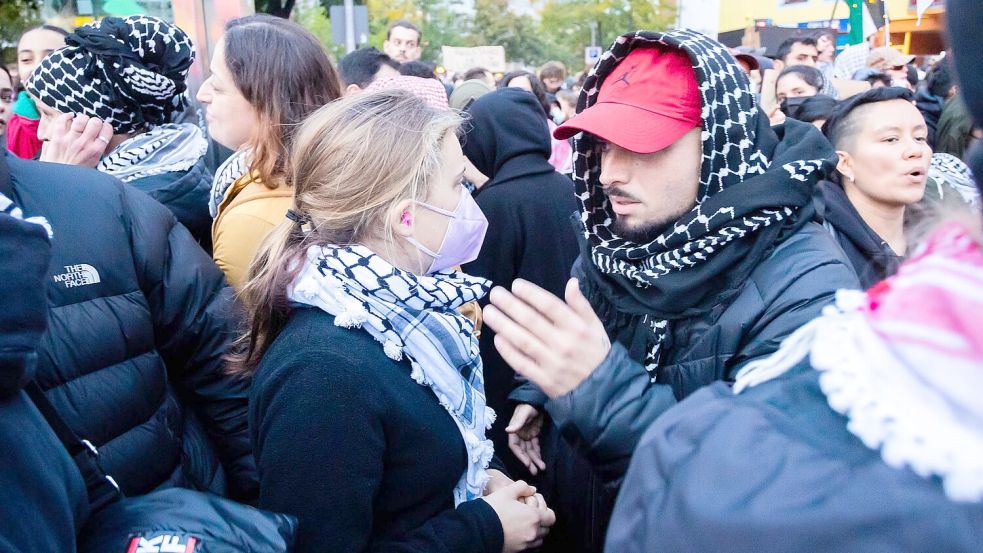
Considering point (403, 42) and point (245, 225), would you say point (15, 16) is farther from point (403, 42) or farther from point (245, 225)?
point (245, 225)

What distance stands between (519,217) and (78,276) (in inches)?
80.7

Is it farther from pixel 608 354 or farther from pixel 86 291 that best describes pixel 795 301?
pixel 86 291

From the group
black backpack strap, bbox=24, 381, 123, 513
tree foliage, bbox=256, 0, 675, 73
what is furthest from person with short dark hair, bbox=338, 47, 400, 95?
tree foliage, bbox=256, 0, 675, 73

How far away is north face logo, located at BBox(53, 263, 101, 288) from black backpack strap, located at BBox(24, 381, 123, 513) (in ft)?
1.23

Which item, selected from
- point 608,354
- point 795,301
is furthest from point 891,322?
point 795,301

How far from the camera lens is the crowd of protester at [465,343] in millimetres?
719

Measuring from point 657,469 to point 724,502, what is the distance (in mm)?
99

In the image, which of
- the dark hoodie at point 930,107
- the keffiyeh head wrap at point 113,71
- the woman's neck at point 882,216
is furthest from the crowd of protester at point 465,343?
the dark hoodie at point 930,107

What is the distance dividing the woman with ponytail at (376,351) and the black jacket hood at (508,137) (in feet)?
5.07

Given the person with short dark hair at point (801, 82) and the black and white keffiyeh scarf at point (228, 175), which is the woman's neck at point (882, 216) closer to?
the black and white keffiyeh scarf at point (228, 175)

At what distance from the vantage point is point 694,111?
1.98 m

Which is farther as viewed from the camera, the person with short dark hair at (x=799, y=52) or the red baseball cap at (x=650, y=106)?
the person with short dark hair at (x=799, y=52)

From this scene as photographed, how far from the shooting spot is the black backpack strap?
1364 millimetres

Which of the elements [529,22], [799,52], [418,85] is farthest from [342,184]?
[529,22]
